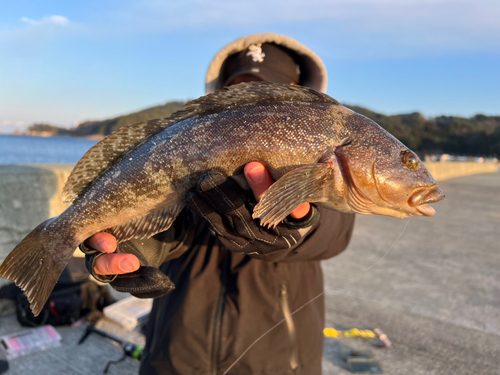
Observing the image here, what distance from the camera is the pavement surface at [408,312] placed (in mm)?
3059

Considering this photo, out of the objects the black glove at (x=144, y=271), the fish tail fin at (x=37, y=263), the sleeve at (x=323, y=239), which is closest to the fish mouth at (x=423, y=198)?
A: the sleeve at (x=323, y=239)

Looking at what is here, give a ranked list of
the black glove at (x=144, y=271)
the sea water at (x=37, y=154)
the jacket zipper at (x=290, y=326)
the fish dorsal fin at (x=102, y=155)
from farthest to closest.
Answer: the sea water at (x=37, y=154) → the jacket zipper at (x=290, y=326) → the fish dorsal fin at (x=102, y=155) → the black glove at (x=144, y=271)

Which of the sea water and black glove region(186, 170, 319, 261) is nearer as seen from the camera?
black glove region(186, 170, 319, 261)

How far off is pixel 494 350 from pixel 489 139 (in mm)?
74331

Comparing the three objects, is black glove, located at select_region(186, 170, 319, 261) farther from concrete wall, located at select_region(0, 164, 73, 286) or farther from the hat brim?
concrete wall, located at select_region(0, 164, 73, 286)

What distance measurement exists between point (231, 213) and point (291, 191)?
39cm

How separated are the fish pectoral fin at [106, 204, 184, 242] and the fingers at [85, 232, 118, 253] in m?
0.07

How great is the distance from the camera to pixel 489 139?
62.8 metres

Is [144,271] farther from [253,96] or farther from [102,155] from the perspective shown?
[253,96]

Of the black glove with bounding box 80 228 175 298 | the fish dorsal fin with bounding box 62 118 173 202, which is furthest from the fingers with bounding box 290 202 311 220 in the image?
the fish dorsal fin with bounding box 62 118 173 202

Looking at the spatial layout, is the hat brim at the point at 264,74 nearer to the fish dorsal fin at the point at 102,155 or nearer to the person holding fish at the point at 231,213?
the person holding fish at the point at 231,213

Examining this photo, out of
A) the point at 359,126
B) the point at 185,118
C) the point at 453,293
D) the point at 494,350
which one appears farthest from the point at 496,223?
the point at 185,118

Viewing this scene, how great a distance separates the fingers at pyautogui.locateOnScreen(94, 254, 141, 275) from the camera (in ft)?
6.30

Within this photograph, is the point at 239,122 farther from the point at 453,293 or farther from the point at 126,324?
the point at 453,293
